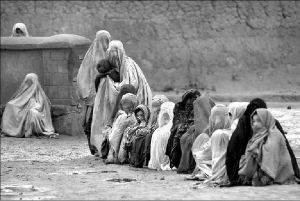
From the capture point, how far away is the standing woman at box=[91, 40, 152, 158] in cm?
1775

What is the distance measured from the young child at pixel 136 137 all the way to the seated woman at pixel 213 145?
5.33ft

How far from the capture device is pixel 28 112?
22156 millimetres

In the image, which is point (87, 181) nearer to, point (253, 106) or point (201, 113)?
point (201, 113)

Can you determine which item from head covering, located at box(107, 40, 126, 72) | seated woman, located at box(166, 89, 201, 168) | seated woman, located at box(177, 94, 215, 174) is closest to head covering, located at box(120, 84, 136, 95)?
head covering, located at box(107, 40, 126, 72)

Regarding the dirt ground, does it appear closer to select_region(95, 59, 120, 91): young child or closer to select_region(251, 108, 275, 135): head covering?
select_region(251, 108, 275, 135): head covering

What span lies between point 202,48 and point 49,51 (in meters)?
13.2

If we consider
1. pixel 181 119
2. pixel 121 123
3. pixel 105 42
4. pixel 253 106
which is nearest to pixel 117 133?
pixel 121 123

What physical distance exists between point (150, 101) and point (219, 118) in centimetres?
379

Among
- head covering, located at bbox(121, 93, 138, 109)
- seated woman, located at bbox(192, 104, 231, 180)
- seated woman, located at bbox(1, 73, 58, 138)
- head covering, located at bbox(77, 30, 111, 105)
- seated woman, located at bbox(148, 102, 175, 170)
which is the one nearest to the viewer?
seated woman, located at bbox(192, 104, 231, 180)

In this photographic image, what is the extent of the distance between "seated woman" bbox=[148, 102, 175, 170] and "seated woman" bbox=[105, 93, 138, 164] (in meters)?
0.88

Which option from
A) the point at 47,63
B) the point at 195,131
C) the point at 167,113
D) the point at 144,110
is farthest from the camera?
the point at 47,63

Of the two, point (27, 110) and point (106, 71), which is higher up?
point (106, 71)

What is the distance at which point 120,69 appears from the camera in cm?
1800

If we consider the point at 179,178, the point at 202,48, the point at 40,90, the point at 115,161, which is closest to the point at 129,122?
the point at 115,161
